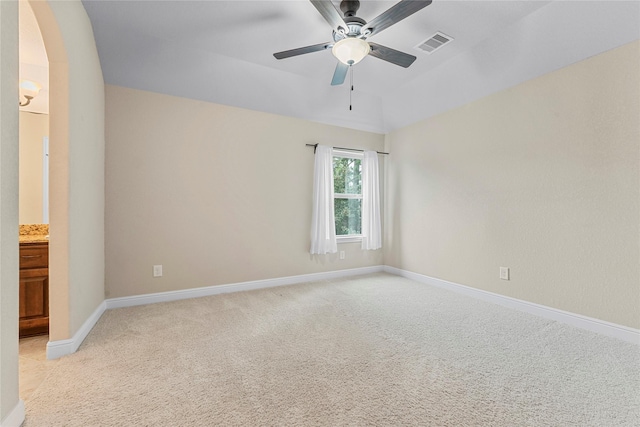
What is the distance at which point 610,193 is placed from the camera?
238 cm

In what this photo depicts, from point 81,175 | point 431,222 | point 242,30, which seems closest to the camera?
point 81,175

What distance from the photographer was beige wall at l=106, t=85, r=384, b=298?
3.00 meters

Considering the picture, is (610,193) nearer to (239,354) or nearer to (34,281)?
(239,354)

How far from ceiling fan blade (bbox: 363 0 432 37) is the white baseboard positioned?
9.41ft

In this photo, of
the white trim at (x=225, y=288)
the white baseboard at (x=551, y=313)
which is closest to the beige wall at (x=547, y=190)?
the white baseboard at (x=551, y=313)

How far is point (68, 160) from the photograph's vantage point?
6.37 feet

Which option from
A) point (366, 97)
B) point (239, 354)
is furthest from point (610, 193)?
point (239, 354)

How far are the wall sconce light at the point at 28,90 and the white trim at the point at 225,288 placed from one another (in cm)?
211

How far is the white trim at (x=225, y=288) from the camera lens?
3014 mm

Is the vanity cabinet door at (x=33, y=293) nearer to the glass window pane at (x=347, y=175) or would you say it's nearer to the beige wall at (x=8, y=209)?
the beige wall at (x=8, y=209)

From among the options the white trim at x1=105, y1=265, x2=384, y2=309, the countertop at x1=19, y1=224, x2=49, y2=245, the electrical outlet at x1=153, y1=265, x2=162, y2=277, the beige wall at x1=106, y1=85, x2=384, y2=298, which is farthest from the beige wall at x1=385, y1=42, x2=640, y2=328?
the countertop at x1=19, y1=224, x2=49, y2=245

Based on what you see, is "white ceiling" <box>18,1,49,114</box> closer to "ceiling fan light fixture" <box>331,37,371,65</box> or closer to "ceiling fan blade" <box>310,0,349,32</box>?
"ceiling fan blade" <box>310,0,349,32</box>

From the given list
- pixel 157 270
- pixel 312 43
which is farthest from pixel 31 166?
pixel 312 43

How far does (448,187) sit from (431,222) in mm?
541
